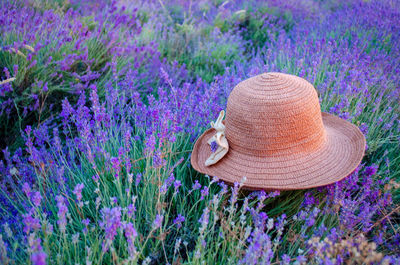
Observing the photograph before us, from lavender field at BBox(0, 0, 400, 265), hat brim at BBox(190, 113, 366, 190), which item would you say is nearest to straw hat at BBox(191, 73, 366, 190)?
hat brim at BBox(190, 113, 366, 190)

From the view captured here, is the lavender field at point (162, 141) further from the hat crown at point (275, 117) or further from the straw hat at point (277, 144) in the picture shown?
the hat crown at point (275, 117)

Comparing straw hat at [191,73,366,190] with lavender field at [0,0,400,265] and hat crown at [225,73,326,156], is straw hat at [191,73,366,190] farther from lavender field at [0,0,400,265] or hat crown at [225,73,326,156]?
lavender field at [0,0,400,265]

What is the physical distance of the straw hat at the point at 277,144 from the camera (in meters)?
1.64

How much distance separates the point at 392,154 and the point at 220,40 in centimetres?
272

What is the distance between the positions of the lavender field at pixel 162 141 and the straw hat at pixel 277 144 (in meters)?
0.11

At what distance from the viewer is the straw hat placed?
64.6 inches

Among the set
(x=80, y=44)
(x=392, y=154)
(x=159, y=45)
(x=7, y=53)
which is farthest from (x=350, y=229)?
(x=159, y=45)

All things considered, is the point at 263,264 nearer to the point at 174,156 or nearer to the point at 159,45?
the point at 174,156

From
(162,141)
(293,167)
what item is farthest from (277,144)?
(162,141)

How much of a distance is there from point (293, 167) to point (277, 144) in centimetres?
14

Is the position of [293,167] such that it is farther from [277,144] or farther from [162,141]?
[162,141]

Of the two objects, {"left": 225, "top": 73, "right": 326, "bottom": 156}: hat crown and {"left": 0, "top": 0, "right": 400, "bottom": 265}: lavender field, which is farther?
{"left": 225, "top": 73, "right": 326, "bottom": 156}: hat crown

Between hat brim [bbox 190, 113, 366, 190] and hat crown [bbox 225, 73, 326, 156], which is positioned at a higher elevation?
hat crown [bbox 225, 73, 326, 156]

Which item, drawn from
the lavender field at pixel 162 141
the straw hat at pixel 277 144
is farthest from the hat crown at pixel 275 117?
the lavender field at pixel 162 141
